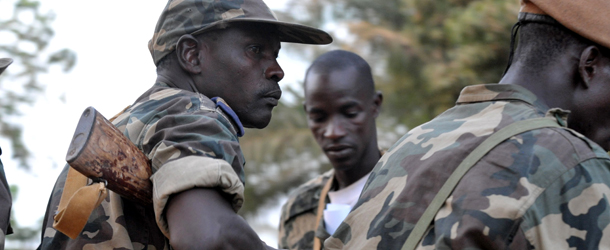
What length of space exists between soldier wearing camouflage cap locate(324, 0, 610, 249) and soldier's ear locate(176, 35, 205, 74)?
2.79 ft

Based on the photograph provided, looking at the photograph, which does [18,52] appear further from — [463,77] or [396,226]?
[396,226]

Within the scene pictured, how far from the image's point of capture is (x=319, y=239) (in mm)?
4723

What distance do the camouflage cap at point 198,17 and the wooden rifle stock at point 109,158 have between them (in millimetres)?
634

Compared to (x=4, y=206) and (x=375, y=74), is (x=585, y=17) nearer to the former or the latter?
(x=4, y=206)

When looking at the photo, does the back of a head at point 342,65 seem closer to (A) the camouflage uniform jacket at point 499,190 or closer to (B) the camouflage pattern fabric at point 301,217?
(B) the camouflage pattern fabric at point 301,217

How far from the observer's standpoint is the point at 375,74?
9773 mm

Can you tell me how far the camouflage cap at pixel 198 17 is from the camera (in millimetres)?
2725

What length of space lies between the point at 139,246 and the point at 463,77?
21.4 feet

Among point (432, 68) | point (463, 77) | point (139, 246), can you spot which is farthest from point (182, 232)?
point (432, 68)

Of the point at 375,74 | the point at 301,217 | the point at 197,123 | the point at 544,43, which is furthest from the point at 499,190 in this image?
the point at 375,74

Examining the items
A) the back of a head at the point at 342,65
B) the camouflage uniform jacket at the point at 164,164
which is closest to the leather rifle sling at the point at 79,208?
the camouflage uniform jacket at the point at 164,164

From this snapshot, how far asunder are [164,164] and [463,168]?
0.98m

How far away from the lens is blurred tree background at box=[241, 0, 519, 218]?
9297 millimetres

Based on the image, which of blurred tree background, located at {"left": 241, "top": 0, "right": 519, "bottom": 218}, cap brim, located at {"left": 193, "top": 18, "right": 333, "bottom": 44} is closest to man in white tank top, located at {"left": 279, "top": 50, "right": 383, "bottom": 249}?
cap brim, located at {"left": 193, "top": 18, "right": 333, "bottom": 44}
